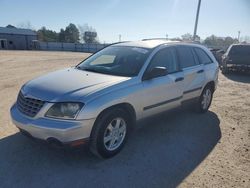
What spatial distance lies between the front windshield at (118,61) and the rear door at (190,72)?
109 centimetres

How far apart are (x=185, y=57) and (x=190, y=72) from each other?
0.35 metres

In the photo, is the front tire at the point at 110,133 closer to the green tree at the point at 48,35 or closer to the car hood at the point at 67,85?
the car hood at the point at 67,85

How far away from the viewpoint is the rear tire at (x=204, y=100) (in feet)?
21.1

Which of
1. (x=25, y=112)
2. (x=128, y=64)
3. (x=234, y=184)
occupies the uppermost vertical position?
(x=128, y=64)

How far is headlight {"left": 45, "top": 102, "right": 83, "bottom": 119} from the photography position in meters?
3.64

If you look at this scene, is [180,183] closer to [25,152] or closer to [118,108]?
[118,108]

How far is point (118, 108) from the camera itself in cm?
409

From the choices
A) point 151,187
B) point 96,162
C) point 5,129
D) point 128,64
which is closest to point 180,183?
point 151,187

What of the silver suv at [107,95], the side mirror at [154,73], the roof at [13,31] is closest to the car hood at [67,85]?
the silver suv at [107,95]

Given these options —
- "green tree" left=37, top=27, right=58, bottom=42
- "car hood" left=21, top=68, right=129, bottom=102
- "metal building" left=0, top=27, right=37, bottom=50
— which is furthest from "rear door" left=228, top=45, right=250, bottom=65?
"green tree" left=37, top=27, right=58, bottom=42

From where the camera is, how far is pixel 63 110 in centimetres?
365

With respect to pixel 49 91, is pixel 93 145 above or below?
below

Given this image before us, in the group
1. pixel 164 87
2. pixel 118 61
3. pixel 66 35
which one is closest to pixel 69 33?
pixel 66 35

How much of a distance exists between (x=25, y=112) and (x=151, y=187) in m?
2.10
